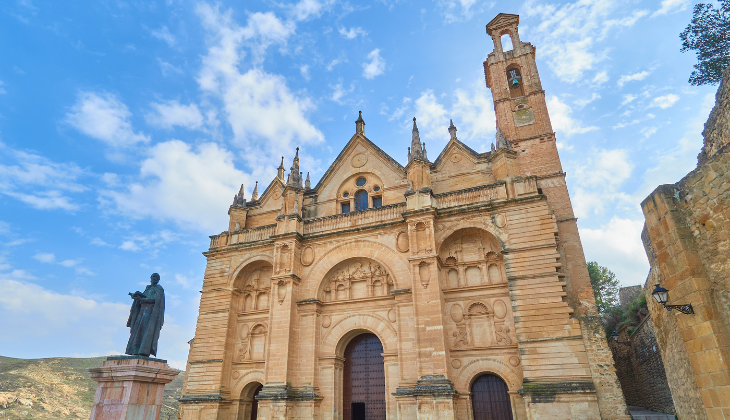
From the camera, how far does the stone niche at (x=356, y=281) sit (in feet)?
66.5

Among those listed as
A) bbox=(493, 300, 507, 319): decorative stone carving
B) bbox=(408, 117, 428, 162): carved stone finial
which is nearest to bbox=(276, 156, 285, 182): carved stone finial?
bbox=(408, 117, 428, 162): carved stone finial

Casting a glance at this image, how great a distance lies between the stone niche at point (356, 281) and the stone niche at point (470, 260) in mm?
2885

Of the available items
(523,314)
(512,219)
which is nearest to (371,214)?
(512,219)

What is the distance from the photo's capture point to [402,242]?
20141mm

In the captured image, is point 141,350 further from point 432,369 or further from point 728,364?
point 728,364

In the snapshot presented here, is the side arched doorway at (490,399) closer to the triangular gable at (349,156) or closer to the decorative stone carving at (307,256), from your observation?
the decorative stone carving at (307,256)

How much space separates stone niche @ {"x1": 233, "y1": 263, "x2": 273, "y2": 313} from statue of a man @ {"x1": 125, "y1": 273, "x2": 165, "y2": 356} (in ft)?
36.7

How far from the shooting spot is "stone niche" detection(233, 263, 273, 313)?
894 inches

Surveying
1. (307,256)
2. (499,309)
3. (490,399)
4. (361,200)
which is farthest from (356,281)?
(490,399)

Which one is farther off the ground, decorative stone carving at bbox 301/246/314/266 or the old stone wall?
decorative stone carving at bbox 301/246/314/266

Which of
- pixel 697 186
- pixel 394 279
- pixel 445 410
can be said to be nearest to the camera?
pixel 697 186

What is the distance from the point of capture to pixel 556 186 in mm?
21188

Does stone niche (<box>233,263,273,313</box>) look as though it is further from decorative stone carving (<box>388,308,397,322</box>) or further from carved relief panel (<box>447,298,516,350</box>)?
carved relief panel (<box>447,298,516,350</box>)

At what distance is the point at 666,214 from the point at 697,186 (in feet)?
2.34
